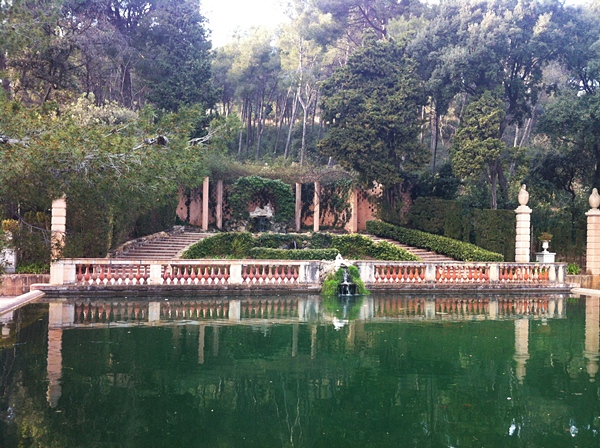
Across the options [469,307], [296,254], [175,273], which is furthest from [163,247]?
[469,307]

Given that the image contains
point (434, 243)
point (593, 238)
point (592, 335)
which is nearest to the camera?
point (592, 335)

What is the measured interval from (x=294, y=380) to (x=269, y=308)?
6.77m

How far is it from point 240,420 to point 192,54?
2645 centimetres

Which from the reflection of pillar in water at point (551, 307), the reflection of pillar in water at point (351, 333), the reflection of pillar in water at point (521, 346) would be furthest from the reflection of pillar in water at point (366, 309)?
the reflection of pillar in water at point (551, 307)

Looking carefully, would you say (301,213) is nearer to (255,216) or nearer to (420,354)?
(255,216)

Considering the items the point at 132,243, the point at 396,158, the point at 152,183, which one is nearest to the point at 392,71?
the point at 396,158

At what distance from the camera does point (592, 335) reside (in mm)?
11062

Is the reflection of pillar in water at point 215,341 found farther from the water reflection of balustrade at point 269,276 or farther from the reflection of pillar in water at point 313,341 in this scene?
the water reflection of balustrade at point 269,276

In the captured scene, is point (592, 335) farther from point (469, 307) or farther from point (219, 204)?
point (219, 204)

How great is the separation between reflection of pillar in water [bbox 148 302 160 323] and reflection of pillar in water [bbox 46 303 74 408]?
1.50 m

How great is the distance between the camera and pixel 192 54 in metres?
29.8

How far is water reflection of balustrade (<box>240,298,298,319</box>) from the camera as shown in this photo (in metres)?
13.1

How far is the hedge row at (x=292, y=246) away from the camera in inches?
829

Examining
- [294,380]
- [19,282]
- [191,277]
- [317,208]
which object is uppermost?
[317,208]
